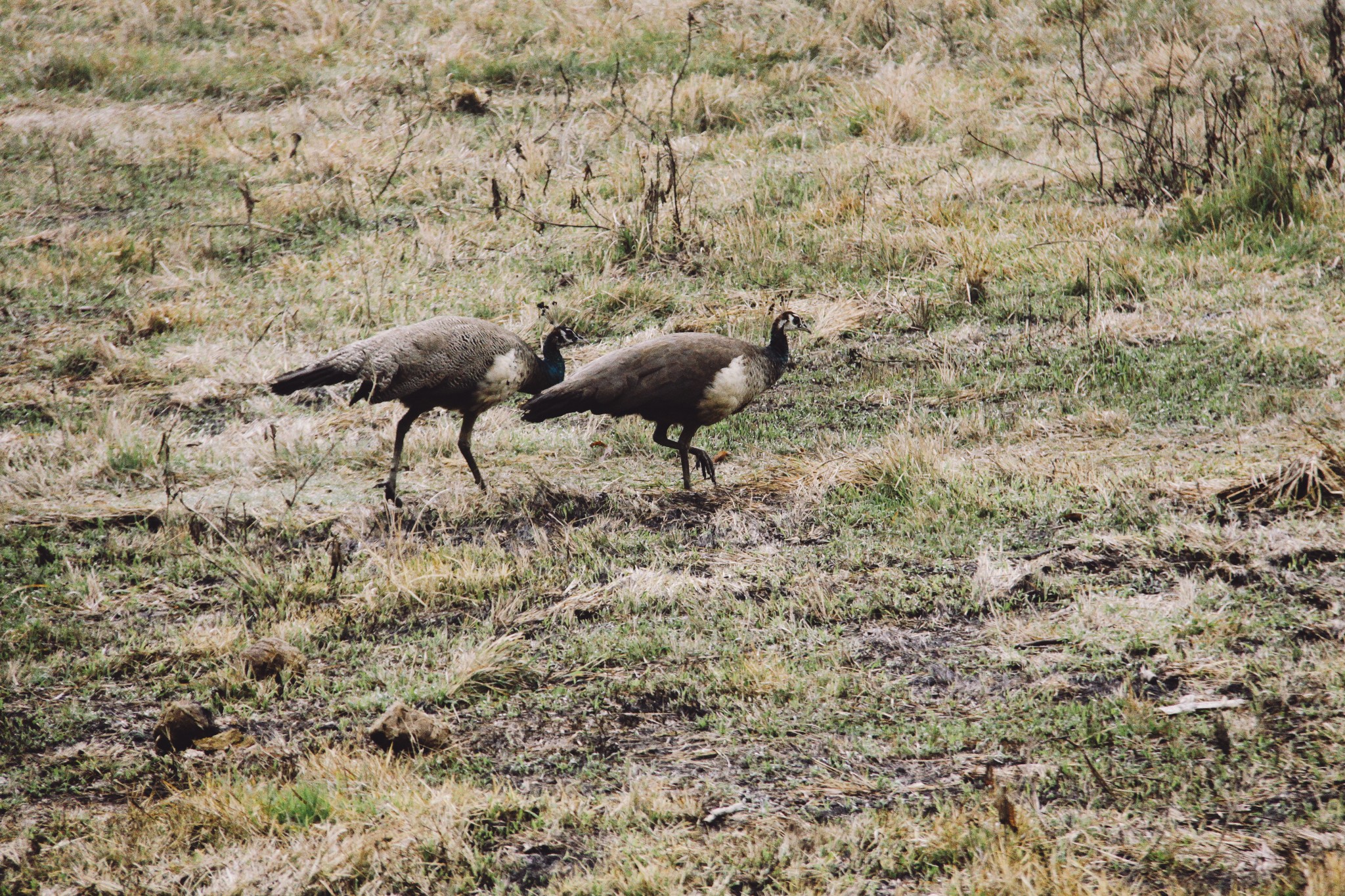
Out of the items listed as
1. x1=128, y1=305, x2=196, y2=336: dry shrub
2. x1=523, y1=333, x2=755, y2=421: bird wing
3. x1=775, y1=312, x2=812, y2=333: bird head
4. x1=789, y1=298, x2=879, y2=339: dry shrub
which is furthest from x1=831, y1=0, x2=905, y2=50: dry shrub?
x1=523, y1=333, x2=755, y2=421: bird wing

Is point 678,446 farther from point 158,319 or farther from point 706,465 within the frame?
point 158,319

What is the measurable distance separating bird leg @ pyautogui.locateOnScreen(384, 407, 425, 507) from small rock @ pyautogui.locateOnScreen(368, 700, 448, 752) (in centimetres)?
263

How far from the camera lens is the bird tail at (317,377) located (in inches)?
245

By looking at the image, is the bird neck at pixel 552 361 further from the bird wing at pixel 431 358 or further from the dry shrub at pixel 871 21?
the dry shrub at pixel 871 21

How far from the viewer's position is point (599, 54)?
1452 centimetres

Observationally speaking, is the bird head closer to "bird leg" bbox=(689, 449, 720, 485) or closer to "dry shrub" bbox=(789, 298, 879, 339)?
"bird leg" bbox=(689, 449, 720, 485)

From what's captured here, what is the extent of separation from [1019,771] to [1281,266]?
251 inches

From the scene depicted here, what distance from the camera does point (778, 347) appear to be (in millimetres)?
7449

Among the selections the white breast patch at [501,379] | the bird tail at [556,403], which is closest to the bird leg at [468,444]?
the white breast patch at [501,379]

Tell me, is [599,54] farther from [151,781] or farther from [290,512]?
[151,781]

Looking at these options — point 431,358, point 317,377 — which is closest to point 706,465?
point 431,358

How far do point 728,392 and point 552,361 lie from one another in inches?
49.1

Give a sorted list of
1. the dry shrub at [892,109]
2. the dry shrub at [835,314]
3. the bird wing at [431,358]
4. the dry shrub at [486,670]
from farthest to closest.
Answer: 1. the dry shrub at [892,109]
2. the dry shrub at [835,314]
3. the bird wing at [431,358]
4. the dry shrub at [486,670]

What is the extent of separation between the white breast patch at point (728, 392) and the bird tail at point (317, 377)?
201 cm
